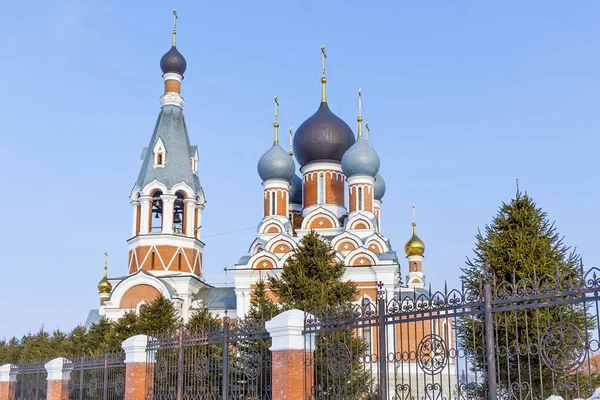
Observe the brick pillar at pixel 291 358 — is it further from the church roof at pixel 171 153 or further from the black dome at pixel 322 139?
the black dome at pixel 322 139

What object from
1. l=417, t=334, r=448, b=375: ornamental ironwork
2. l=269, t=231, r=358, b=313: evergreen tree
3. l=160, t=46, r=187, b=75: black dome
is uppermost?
l=160, t=46, r=187, b=75: black dome

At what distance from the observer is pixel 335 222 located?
3011 centimetres

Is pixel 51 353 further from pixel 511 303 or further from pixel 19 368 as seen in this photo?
pixel 511 303

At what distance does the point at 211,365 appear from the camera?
948 cm

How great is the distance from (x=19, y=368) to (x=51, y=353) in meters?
10.3

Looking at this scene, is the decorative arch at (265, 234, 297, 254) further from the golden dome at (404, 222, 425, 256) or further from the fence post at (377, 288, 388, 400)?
the fence post at (377, 288, 388, 400)

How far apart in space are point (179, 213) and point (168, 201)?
→ 144 centimetres

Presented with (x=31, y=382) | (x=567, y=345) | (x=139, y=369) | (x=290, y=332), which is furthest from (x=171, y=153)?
(x=567, y=345)

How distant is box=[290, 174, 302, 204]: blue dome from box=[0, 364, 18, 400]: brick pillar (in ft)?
64.8

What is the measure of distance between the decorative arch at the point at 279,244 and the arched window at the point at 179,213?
4401 millimetres

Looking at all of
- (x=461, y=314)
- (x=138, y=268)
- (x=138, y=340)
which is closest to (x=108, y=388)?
(x=138, y=340)

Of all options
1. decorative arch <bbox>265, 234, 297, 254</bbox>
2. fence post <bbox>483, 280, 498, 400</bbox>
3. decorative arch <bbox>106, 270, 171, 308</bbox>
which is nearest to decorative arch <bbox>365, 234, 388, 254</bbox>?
decorative arch <bbox>265, 234, 297, 254</bbox>

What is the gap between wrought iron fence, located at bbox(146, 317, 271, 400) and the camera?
8.95 metres

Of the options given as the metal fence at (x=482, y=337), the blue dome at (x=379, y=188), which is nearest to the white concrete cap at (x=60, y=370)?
the metal fence at (x=482, y=337)
